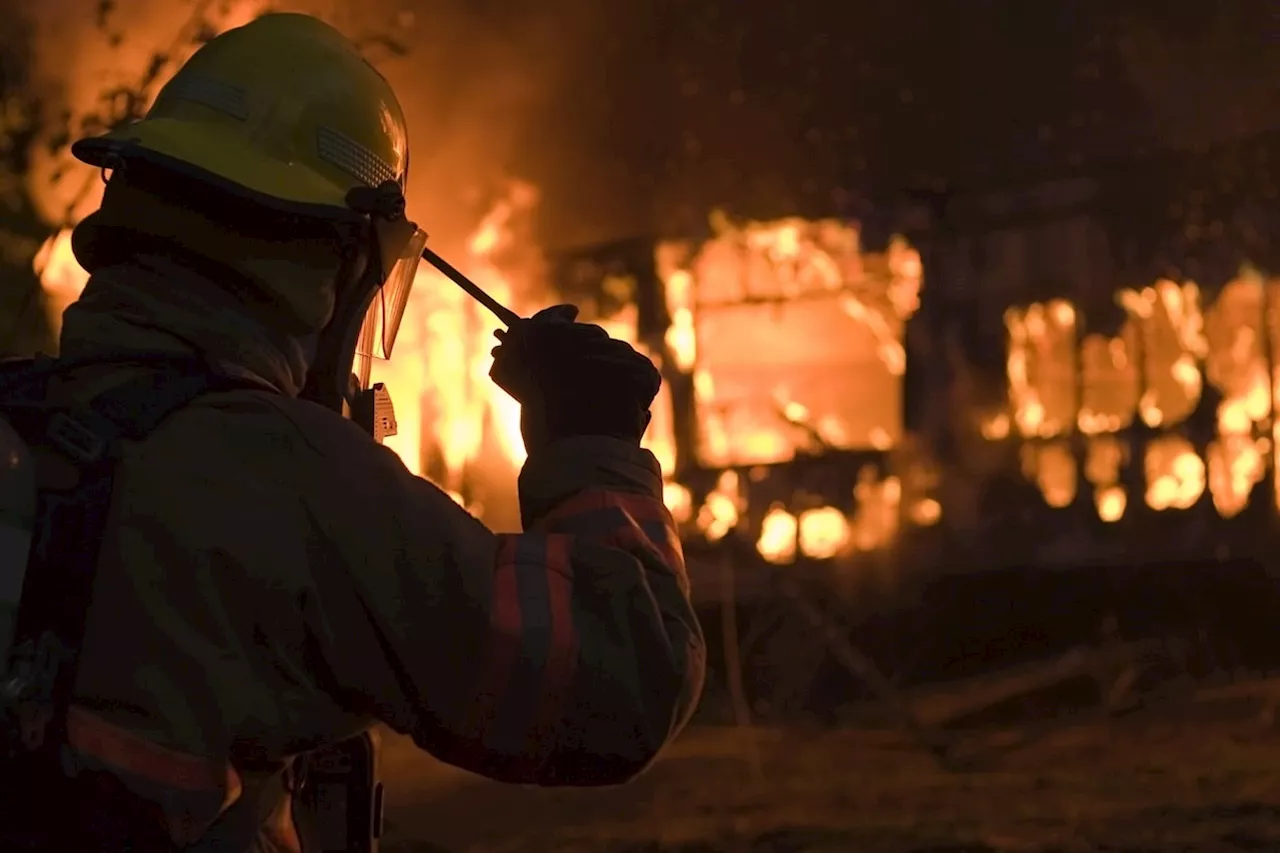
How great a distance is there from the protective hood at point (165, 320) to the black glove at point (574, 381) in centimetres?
36

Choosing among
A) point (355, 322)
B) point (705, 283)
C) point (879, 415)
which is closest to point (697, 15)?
point (705, 283)

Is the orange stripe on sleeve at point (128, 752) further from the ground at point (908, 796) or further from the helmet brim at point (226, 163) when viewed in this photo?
the ground at point (908, 796)

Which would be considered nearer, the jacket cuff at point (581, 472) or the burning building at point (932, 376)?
the jacket cuff at point (581, 472)

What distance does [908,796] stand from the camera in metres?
7.57

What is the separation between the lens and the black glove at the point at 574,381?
1839 mm

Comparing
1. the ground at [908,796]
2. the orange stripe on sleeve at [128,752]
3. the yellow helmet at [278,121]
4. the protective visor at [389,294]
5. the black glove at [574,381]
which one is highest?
the yellow helmet at [278,121]

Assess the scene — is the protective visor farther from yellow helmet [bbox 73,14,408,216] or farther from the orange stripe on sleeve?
the orange stripe on sleeve

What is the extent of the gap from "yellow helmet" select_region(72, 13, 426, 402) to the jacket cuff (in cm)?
31

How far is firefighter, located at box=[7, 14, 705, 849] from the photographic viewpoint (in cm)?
142

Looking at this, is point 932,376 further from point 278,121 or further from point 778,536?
point 278,121

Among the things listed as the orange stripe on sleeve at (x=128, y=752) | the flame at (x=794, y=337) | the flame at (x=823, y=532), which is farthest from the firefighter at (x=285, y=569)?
the flame at (x=794, y=337)

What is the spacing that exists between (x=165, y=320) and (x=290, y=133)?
330 mm

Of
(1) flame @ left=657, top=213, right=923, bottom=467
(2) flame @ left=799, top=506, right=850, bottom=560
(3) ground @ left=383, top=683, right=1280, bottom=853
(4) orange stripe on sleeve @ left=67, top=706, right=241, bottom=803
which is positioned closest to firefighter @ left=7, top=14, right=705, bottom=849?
(4) orange stripe on sleeve @ left=67, top=706, right=241, bottom=803

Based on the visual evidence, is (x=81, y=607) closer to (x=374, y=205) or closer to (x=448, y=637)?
(x=448, y=637)
